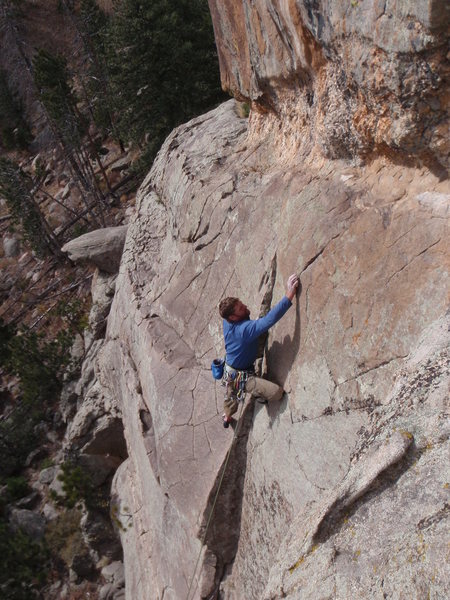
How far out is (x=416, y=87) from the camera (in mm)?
4137

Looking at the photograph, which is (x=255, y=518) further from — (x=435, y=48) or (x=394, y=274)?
(x=435, y=48)

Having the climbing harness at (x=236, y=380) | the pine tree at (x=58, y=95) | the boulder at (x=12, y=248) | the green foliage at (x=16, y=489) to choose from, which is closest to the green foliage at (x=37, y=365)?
the green foliage at (x=16, y=489)

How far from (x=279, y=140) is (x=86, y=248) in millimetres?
11044

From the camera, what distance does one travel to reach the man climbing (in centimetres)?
553

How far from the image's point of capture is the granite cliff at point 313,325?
2.93 meters

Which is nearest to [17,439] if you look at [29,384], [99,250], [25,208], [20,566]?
[29,384]

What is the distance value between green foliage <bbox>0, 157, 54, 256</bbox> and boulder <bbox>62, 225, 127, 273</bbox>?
1343cm

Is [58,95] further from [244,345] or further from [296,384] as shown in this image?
[296,384]

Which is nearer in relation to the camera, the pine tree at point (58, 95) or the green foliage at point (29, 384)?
the green foliage at point (29, 384)

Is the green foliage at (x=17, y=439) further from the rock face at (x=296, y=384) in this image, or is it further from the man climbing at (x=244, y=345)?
the man climbing at (x=244, y=345)

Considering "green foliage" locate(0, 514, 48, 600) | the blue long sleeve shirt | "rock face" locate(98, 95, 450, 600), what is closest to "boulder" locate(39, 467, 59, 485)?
"green foliage" locate(0, 514, 48, 600)

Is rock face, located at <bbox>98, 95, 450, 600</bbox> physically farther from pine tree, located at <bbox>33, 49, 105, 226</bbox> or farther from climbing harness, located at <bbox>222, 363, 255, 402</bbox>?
pine tree, located at <bbox>33, 49, 105, 226</bbox>

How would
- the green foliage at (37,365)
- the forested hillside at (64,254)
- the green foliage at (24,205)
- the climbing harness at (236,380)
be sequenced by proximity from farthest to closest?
1. the green foliage at (24,205)
2. the green foliage at (37,365)
3. the forested hillside at (64,254)
4. the climbing harness at (236,380)

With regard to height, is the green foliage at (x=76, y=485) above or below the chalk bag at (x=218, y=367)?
below
